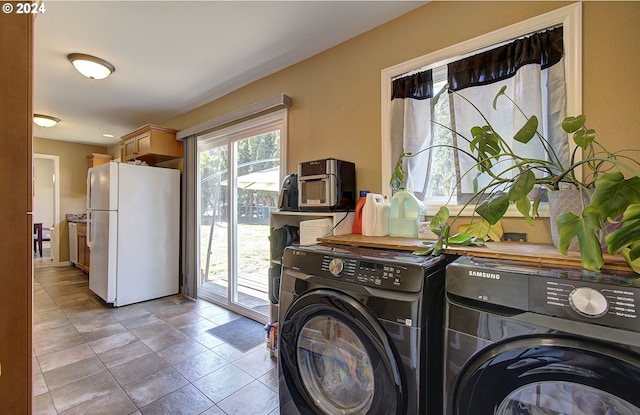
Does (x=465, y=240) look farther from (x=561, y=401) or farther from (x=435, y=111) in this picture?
(x=435, y=111)

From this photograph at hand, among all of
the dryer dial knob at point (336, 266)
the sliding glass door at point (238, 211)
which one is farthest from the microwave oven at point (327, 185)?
the sliding glass door at point (238, 211)

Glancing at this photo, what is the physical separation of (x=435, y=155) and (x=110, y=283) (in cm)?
369

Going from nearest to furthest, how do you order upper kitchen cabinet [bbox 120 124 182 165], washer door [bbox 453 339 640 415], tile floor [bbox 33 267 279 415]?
1. washer door [bbox 453 339 640 415]
2. tile floor [bbox 33 267 279 415]
3. upper kitchen cabinet [bbox 120 124 182 165]

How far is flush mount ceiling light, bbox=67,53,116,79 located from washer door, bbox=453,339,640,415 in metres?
3.45

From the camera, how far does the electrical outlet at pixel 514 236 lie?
1471 millimetres

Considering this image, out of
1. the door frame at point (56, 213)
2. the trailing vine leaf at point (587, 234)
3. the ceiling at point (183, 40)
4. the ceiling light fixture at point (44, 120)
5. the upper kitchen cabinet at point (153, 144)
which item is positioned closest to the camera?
the trailing vine leaf at point (587, 234)

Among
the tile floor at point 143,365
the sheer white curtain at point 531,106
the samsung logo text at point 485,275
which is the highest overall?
the sheer white curtain at point 531,106

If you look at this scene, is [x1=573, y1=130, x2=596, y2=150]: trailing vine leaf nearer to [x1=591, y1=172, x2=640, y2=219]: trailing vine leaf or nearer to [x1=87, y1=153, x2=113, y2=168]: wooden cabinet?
[x1=591, y1=172, x2=640, y2=219]: trailing vine leaf

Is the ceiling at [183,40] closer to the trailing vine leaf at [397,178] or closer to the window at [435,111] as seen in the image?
the window at [435,111]

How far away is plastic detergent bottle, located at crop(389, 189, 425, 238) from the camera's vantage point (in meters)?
1.67

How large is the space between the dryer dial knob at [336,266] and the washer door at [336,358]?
79mm

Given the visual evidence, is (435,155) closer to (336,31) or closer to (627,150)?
(627,150)

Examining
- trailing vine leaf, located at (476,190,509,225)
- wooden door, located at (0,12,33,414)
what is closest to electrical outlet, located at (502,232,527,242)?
trailing vine leaf, located at (476,190,509,225)

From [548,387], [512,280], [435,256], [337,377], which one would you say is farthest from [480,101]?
[337,377]
